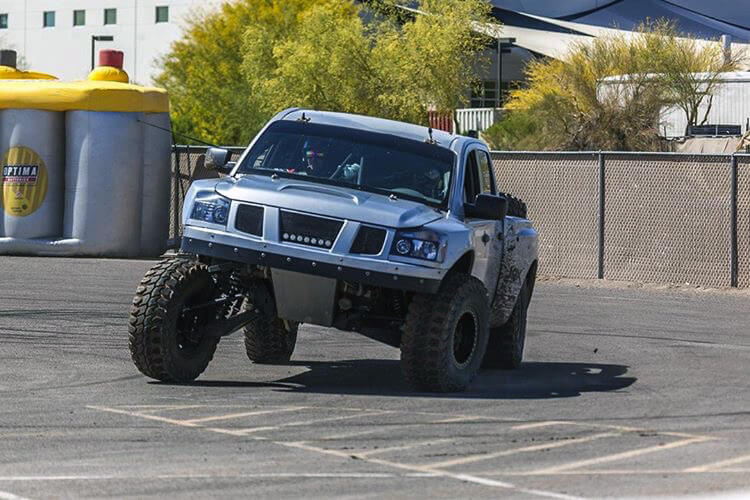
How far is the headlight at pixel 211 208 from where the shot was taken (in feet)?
39.1

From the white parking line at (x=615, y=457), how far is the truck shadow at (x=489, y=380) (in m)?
2.38

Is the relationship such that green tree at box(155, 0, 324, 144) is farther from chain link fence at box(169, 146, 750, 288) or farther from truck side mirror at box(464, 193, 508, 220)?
truck side mirror at box(464, 193, 508, 220)

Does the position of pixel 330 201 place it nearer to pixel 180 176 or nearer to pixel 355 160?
pixel 355 160

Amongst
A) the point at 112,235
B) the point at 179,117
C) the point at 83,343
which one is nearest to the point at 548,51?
the point at 179,117

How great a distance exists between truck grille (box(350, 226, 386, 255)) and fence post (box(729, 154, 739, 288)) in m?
14.3

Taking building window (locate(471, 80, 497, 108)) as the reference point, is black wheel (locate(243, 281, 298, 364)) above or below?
below

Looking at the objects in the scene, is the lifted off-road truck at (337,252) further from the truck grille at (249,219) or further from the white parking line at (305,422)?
the white parking line at (305,422)

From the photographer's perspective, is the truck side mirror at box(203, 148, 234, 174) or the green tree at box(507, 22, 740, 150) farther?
the green tree at box(507, 22, 740, 150)

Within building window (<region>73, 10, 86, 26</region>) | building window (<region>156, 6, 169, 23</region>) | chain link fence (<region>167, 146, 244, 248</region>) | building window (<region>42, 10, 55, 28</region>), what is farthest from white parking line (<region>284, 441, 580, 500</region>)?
building window (<region>42, 10, 55, 28</region>)

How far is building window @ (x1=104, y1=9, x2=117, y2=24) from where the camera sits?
102 meters

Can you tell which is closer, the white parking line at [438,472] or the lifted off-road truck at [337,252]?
the white parking line at [438,472]

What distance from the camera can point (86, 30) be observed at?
10344 centimetres

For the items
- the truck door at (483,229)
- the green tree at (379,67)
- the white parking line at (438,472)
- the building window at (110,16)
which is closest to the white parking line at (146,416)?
the white parking line at (438,472)

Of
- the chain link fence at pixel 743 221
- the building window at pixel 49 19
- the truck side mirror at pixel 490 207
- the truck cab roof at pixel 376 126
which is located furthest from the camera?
the building window at pixel 49 19
